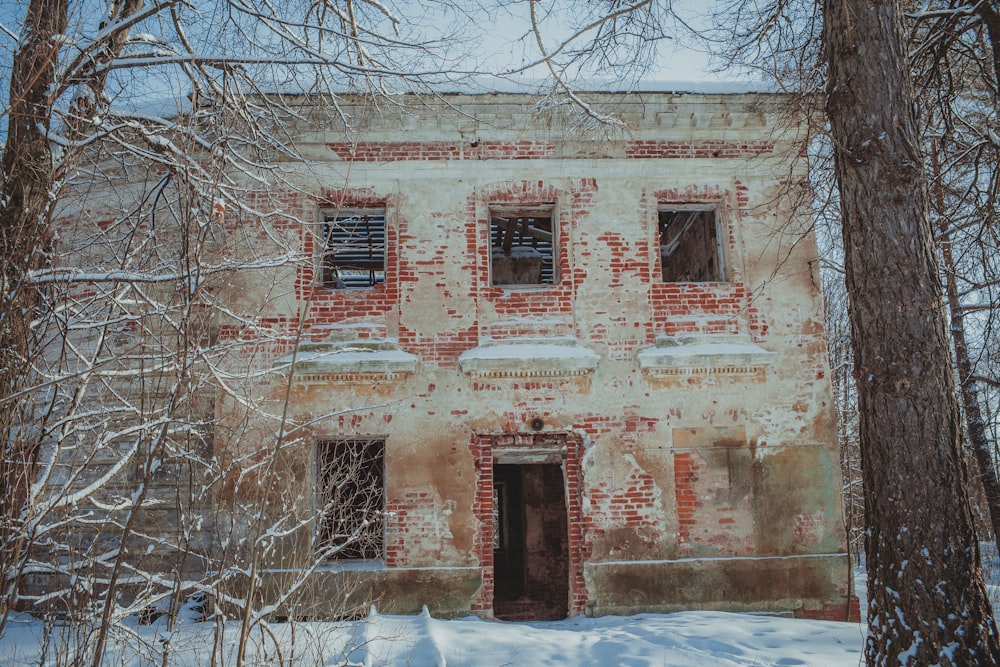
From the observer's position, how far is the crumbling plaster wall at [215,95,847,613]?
351 inches

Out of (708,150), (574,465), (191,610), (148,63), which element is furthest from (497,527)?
(148,63)

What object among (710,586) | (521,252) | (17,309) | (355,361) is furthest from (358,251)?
(17,309)

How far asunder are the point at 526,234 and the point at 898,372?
856 cm

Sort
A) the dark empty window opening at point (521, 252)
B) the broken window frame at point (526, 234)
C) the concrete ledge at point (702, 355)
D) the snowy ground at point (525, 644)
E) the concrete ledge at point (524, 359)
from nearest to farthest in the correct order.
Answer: the snowy ground at point (525, 644) → the concrete ledge at point (524, 359) → the concrete ledge at point (702, 355) → the broken window frame at point (526, 234) → the dark empty window opening at point (521, 252)

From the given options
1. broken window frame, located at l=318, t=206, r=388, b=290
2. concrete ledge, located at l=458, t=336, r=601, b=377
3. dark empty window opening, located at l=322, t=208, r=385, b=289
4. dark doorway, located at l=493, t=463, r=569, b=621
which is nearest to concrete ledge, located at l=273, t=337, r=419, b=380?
concrete ledge, located at l=458, t=336, r=601, b=377

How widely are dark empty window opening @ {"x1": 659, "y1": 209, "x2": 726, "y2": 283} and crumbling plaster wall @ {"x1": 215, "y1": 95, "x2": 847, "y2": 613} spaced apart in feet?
2.09

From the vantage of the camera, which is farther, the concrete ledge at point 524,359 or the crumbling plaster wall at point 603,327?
the concrete ledge at point 524,359

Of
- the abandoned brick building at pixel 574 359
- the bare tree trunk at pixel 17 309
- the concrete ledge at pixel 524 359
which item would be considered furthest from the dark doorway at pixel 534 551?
→ the bare tree trunk at pixel 17 309

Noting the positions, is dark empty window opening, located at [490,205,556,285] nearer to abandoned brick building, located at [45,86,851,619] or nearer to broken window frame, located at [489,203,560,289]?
broken window frame, located at [489,203,560,289]

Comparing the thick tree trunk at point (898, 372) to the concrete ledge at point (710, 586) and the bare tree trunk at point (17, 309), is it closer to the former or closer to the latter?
the concrete ledge at point (710, 586)

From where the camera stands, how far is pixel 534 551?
13.5 meters

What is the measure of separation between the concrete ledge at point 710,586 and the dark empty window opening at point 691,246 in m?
3.79

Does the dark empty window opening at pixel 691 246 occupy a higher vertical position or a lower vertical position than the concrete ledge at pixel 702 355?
higher

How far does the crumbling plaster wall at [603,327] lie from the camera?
8.91 metres
